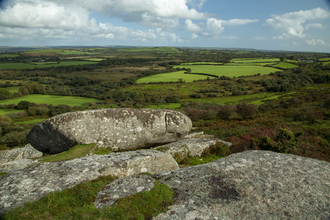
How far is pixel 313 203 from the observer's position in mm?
5352

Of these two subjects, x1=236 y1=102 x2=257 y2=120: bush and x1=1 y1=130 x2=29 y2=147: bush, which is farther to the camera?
x1=236 y1=102 x2=257 y2=120: bush

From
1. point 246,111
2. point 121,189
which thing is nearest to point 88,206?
point 121,189

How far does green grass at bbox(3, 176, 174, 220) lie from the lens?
462 centimetres

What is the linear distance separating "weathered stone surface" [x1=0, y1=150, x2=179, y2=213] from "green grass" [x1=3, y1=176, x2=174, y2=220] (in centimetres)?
47

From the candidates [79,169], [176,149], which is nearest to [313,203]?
[176,149]

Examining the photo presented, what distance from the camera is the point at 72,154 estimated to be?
9797 millimetres

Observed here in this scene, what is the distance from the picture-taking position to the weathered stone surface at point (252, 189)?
16.4 ft

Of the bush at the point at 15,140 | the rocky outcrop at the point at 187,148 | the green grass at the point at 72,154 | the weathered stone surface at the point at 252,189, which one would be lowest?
the bush at the point at 15,140

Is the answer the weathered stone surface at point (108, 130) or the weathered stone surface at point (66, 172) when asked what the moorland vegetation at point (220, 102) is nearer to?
the weathered stone surface at point (108, 130)

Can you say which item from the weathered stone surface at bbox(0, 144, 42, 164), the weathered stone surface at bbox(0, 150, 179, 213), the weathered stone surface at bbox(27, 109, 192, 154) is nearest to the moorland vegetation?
the weathered stone surface at bbox(27, 109, 192, 154)

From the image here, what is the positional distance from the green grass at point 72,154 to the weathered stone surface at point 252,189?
17.3ft

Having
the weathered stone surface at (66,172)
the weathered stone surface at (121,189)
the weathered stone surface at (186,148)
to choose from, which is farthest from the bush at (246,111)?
the weathered stone surface at (121,189)

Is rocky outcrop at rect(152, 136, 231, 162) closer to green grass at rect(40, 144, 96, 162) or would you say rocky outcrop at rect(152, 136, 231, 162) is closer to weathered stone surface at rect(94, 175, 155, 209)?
green grass at rect(40, 144, 96, 162)

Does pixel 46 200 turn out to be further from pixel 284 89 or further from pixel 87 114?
pixel 284 89
